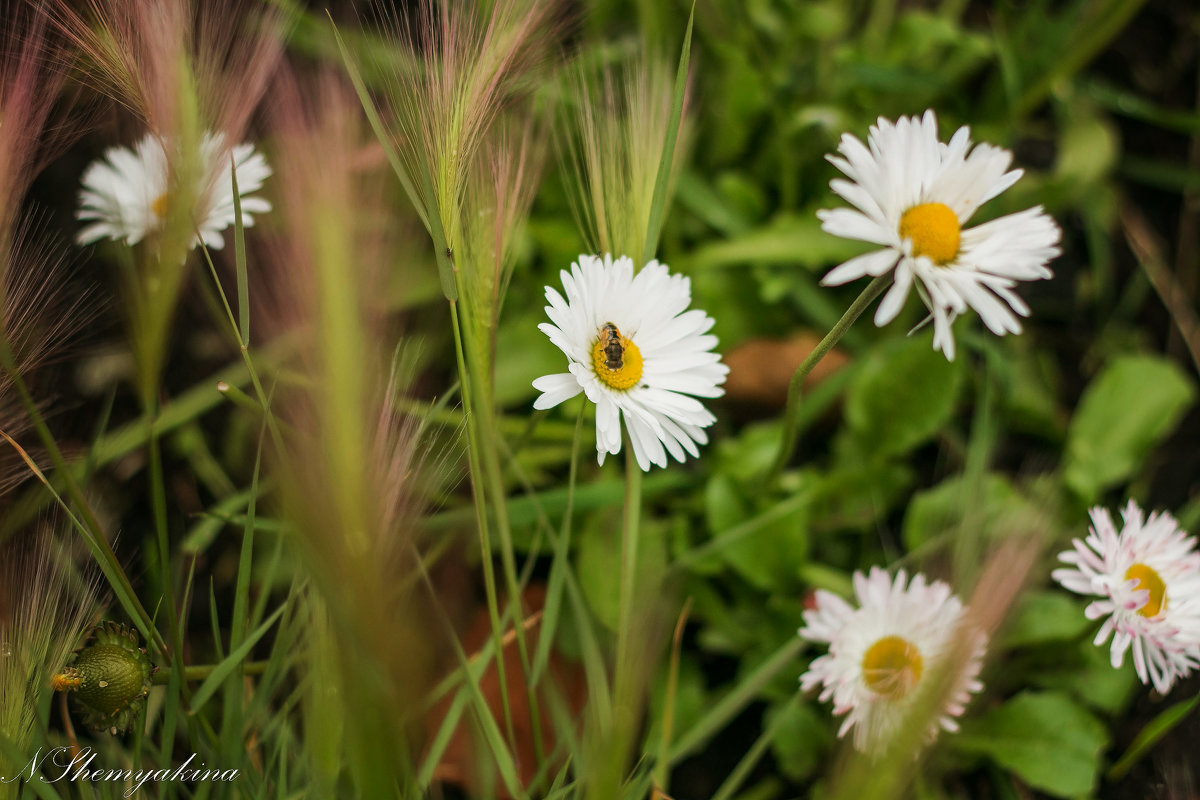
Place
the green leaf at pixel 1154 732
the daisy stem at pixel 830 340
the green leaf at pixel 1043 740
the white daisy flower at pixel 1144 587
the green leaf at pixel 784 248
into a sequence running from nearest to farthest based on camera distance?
1. the daisy stem at pixel 830 340
2. the white daisy flower at pixel 1144 587
3. the green leaf at pixel 1154 732
4. the green leaf at pixel 1043 740
5. the green leaf at pixel 784 248

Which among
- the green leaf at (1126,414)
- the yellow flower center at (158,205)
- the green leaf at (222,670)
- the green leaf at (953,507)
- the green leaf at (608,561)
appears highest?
the green leaf at (1126,414)

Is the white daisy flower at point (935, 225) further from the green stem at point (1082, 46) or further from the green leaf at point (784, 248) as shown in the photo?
the green stem at point (1082, 46)

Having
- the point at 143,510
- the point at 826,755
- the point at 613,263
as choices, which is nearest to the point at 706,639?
the point at 826,755

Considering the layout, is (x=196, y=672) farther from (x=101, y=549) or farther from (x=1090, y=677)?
(x=1090, y=677)

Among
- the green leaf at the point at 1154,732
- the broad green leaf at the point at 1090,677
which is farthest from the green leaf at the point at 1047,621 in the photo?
the green leaf at the point at 1154,732

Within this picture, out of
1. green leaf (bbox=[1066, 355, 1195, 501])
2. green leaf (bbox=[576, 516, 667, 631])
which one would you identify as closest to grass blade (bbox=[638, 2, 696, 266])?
green leaf (bbox=[576, 516, 667, 631])

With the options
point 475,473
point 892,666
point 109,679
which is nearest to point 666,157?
point 475,473
